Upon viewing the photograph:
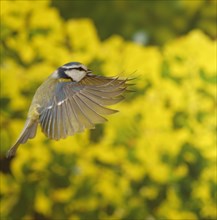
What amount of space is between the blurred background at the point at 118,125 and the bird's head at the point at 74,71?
0.89m

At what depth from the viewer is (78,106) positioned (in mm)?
1080

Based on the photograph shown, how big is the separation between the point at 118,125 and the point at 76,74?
1027mm

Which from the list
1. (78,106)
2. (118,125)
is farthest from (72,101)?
(118,125)

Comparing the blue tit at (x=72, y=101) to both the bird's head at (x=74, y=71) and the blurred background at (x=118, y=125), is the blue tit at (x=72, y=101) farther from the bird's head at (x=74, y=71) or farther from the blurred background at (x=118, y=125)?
the blurred background at (x=118, y=125)

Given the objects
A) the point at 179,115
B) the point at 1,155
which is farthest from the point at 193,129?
the point at 1,155

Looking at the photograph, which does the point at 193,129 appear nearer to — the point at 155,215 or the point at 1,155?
the point at 155,215

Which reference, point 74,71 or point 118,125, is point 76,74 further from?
point 118,125

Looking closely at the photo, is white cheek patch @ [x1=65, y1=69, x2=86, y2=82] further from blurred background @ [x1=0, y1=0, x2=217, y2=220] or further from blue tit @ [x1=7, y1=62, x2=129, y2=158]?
blurred background @ [x1=0, y1=0, x2=217, y2=220]

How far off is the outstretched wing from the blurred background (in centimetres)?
89

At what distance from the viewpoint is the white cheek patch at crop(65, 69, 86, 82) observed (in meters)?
1.10

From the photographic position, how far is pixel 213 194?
2160 millimetres

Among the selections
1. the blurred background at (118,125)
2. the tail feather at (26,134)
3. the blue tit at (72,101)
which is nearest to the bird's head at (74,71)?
the blue tit at (72,101)

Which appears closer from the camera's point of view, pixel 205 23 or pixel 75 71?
pixel 75 71

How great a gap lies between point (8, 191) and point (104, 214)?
32 centimetres
